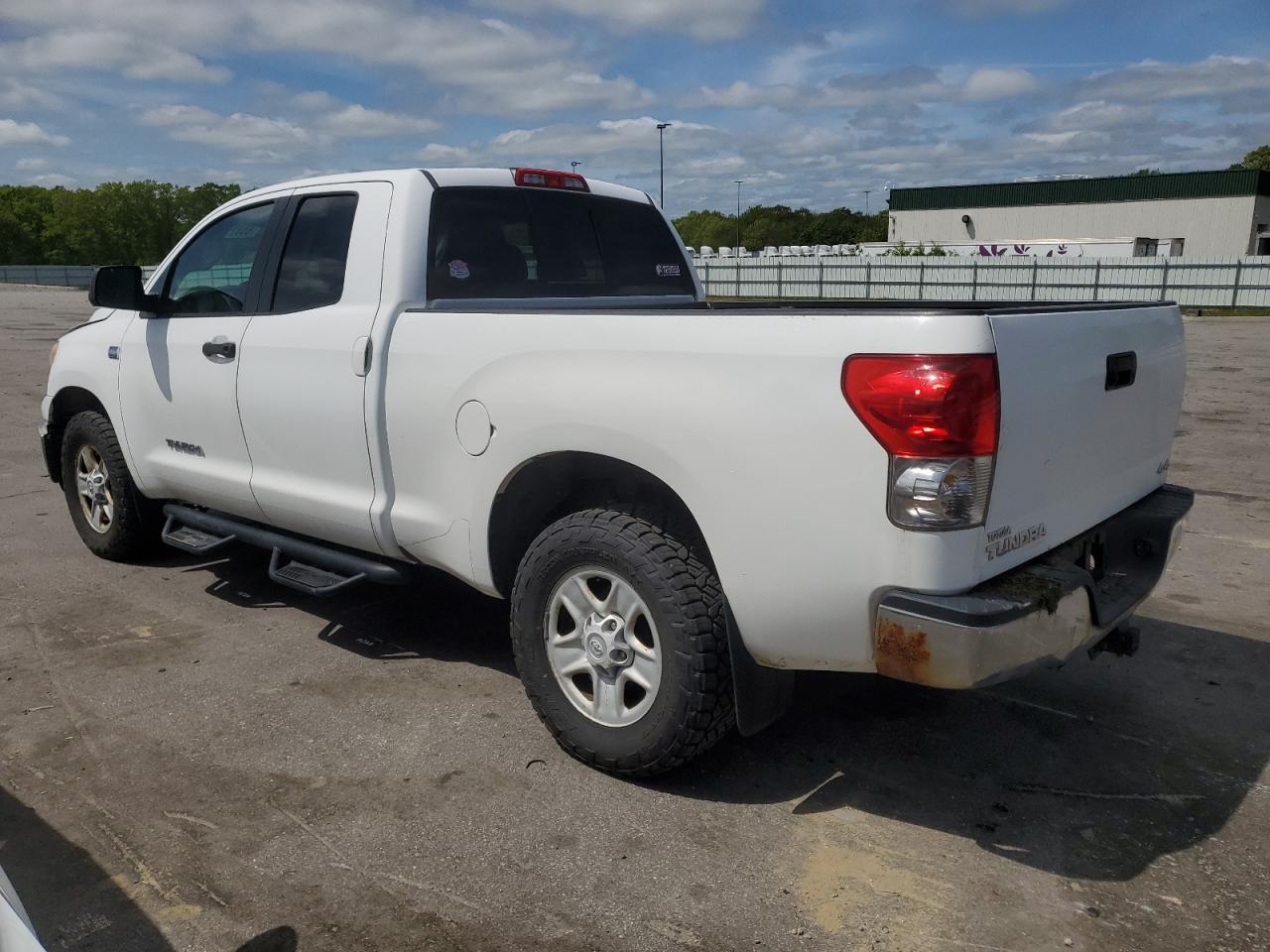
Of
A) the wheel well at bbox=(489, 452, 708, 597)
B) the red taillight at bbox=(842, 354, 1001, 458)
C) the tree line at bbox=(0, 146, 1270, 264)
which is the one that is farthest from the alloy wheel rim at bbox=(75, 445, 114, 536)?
the tree line at bbox=(0, 146, 1270, 264)

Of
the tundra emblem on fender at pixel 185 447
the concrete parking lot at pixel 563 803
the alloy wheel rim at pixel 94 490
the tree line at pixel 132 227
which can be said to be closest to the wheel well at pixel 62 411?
the alloy wheel rim at pixel 94 490

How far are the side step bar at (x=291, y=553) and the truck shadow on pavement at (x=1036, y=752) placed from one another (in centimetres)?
45

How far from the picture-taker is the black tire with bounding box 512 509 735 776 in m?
3.09

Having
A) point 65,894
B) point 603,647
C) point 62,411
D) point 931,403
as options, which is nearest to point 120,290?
point 62,411

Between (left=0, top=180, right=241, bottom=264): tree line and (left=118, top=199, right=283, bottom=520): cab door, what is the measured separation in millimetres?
91303

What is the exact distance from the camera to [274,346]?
430 cm

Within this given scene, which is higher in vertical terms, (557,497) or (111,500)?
(557,497)

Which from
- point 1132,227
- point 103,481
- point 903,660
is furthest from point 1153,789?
point 1132,227

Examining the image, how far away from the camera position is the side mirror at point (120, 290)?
Answer: 4.75 meters

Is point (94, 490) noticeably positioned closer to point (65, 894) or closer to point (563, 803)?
point (65, 894)

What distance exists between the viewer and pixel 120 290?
4.81 m

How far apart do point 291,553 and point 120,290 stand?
150cm

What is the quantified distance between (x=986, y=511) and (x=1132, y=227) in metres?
55.1

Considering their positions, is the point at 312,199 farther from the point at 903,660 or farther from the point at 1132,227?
the point at 1132,227
